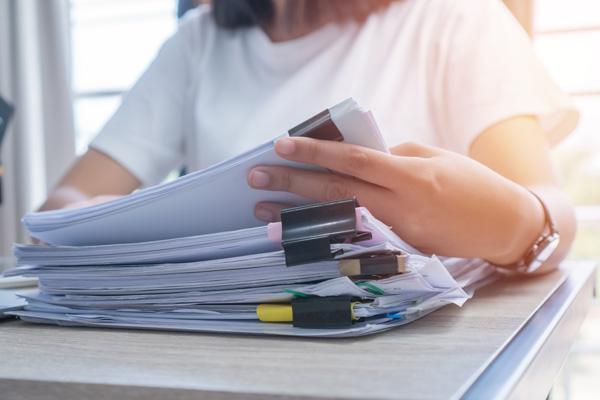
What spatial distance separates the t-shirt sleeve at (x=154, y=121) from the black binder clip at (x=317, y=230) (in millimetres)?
752

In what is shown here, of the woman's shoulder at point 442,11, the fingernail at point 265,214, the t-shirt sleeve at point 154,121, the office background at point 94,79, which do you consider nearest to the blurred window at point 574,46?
the office background at point 94,79

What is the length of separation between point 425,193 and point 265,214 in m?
0.11

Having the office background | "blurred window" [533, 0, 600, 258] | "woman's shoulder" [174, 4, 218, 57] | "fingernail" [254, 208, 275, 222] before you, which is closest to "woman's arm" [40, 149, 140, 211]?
"woman's shoulder" [174, 4, 218, 57]

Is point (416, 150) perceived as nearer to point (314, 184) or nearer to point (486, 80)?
point (314, 184)

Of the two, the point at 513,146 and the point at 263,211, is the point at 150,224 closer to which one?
the point at 263,211

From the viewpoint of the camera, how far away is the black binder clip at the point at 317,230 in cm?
38

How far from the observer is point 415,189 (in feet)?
1.44

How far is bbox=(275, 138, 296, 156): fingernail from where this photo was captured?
40 cm

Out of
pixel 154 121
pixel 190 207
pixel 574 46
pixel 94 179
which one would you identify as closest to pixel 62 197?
pixel 94 179

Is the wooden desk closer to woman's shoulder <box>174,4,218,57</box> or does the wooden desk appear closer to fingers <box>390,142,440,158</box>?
fingers <box>390,142,440,158</box>

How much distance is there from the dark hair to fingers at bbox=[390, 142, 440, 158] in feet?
2.00

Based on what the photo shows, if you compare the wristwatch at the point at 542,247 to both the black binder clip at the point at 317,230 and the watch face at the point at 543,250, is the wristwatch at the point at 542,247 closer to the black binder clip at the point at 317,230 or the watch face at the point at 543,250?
the watch face at the point at 543,250

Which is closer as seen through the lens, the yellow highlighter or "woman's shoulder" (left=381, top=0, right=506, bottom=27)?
the yellow highlighter

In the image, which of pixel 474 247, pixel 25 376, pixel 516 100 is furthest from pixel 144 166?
pixel 25 376
